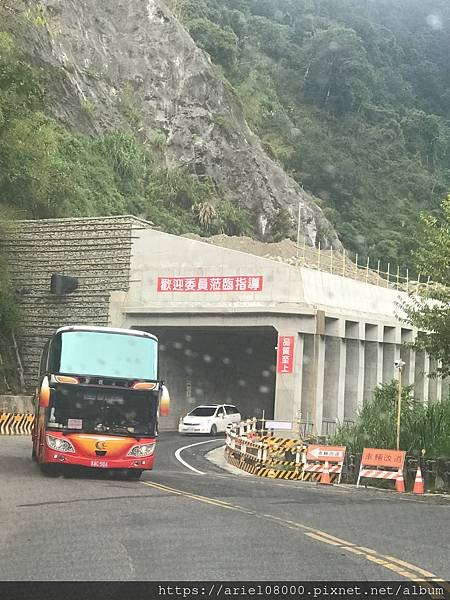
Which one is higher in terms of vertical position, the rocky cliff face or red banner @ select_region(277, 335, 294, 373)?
the rocky cliff face

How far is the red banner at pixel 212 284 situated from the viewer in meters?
42.9

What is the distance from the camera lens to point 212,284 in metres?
43.7

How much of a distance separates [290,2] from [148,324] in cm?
10230

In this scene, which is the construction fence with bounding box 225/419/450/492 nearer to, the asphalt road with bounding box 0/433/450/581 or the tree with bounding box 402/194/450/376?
the asphalt road with bounding box 0/433/450/581

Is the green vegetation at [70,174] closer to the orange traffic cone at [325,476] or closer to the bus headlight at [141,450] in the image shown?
the bus headlight at [141,450]

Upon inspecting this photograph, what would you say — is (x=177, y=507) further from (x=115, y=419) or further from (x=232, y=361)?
(x=232, y=361)

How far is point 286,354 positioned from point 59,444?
75.0ft

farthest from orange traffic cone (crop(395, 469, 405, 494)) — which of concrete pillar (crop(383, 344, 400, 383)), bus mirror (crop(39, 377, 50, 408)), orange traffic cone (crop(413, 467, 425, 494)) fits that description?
concrete pillar (crop(383, 344, 400, 383))

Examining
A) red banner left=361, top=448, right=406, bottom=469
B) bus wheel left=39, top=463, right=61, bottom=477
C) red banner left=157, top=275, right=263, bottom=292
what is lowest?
bus wheel left=39, top=463, right=61, bottom=477

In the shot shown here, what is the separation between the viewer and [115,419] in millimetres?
19562

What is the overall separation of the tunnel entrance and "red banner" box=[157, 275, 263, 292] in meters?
1.98

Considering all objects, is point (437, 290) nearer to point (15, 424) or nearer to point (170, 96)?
point (15, 424)

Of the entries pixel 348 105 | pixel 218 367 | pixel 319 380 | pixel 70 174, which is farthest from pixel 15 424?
pixel 348 105

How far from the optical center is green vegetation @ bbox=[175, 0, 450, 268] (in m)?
104
